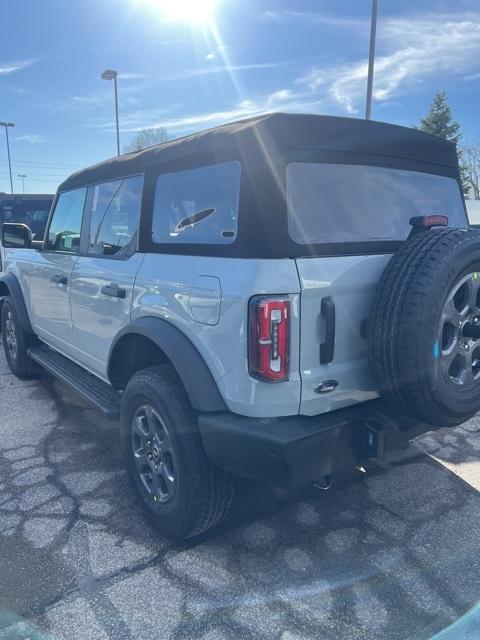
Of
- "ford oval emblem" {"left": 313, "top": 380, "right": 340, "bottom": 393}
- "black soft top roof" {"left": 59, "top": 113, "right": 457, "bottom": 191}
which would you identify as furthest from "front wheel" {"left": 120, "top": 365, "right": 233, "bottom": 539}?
"black soft top roof" {"left": 59, "top": 113, "right": 457, "bottom": 191}

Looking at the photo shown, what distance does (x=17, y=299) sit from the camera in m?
4.90

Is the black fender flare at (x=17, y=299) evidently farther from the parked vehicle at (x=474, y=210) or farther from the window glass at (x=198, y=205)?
the parked vehicle at (x=474, y=210)

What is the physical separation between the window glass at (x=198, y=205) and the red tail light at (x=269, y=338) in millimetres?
403

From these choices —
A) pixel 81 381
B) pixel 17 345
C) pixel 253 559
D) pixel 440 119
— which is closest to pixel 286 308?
pixel 253 559

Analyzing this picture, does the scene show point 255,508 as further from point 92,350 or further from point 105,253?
point 105,253

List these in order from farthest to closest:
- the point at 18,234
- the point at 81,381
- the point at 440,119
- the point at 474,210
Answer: the point at 440,119
the point at 474,210
the point at 18,234
the point at 81,381

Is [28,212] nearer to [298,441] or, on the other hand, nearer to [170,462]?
[170,462]

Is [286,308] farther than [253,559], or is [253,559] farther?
[253,559]

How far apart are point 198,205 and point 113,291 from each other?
824mm

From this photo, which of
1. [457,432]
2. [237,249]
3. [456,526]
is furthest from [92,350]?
[457,432]

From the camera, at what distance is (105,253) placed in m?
3.31

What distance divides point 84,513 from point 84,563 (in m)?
0.44

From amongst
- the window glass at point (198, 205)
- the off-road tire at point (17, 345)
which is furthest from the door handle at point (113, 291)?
the off-road tire at point (17, 345)

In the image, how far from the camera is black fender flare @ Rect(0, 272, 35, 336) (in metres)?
4.80
